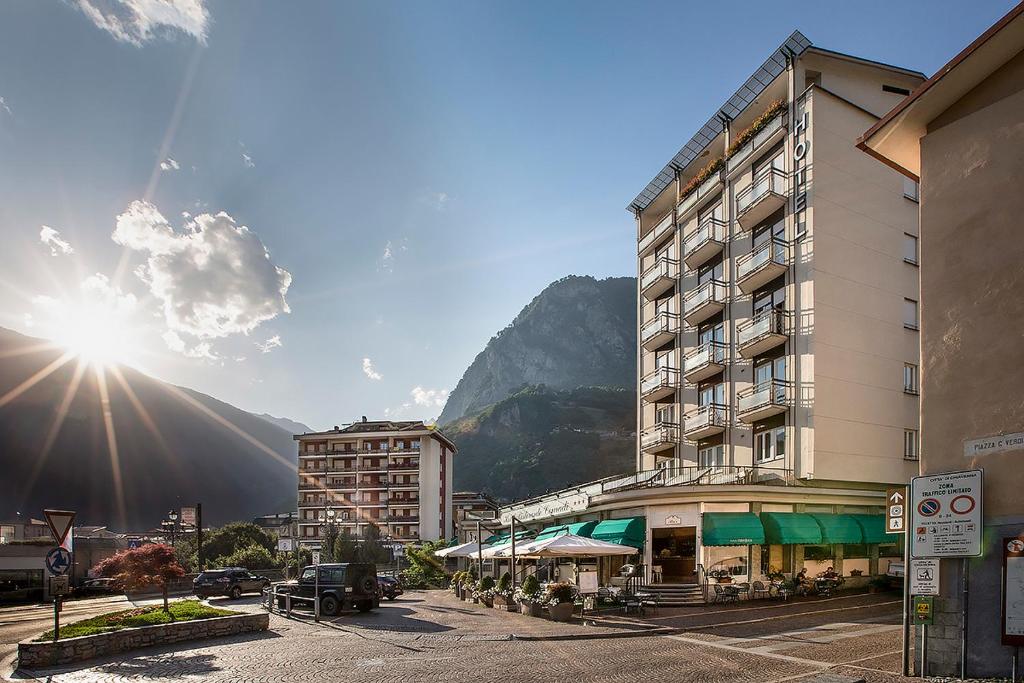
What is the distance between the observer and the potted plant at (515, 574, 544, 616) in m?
23.7

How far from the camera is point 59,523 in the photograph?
15953mm

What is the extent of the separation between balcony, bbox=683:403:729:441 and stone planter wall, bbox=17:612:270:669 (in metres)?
23.8

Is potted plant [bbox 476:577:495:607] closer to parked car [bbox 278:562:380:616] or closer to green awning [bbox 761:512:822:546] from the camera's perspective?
parked car [bbox 278:562:380:616]

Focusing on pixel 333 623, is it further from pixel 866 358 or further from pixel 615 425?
pixel 615 425

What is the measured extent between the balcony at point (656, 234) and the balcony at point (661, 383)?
28.3 feet

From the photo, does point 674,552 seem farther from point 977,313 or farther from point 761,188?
point 977,313

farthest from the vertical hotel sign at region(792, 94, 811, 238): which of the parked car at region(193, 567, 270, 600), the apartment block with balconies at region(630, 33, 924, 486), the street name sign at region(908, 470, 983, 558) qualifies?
the parked car at region(193, 567, 270, 600)

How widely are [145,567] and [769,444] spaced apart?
26178mm

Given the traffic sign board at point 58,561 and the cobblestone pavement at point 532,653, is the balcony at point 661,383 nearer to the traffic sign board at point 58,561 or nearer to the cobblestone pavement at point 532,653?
the cobblestone pavement at point 532,653

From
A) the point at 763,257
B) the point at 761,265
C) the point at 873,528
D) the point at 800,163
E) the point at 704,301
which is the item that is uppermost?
the point at 800,163

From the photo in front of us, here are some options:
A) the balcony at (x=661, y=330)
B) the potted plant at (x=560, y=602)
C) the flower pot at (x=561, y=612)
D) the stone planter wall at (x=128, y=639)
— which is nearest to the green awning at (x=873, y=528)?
the balcony at (x=661, y=330)

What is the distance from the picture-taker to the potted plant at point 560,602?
22453 mm

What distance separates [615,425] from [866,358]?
153m

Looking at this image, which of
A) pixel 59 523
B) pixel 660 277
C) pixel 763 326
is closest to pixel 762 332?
pixel 763 326
